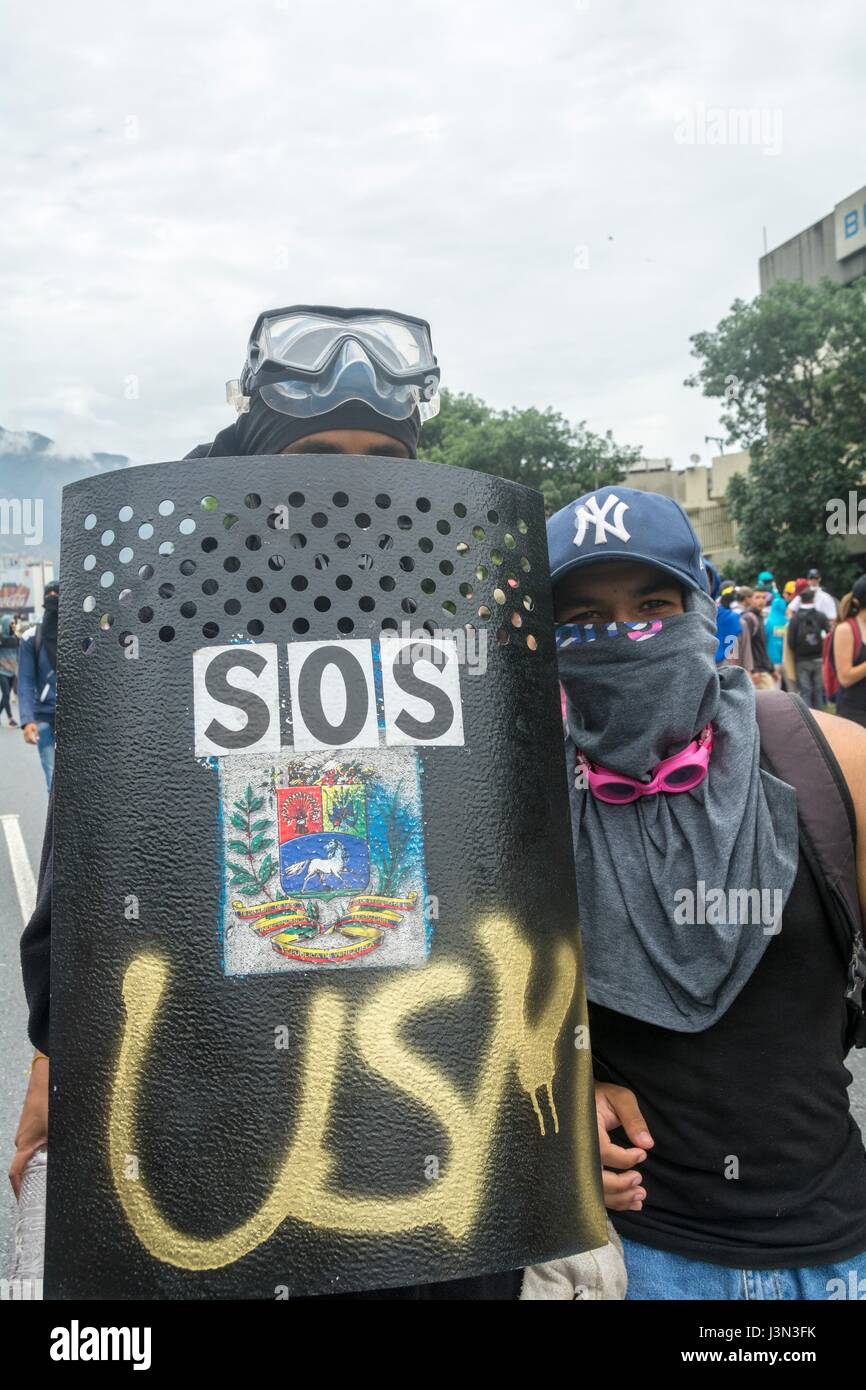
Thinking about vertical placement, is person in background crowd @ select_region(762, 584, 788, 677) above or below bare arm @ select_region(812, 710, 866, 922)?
above

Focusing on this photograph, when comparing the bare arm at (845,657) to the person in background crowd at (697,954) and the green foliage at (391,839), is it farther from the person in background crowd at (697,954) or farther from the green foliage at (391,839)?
the green foliage at (391,839)

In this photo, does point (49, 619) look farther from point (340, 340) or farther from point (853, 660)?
point (340, 340)

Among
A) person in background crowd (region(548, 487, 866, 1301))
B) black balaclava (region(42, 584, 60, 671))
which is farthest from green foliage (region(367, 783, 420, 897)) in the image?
black balaclava (region(42, 584, 60, 671))

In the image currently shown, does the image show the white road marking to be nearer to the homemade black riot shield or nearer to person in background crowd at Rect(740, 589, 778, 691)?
the homemade black riot shield

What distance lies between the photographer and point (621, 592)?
67.4 inches

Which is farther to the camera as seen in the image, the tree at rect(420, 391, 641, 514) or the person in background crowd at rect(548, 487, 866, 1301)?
the tree at rect(420, 391, 641, 514)

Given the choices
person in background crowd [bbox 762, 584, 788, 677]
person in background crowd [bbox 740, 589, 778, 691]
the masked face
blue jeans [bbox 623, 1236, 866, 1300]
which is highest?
person in background crowd [bbox 762, 584, 788, 677]

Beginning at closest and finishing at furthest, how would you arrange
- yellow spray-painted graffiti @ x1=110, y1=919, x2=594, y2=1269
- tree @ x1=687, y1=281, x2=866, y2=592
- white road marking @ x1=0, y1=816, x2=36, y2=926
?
yellow spray-painted graffiti @ x1=110, y1=919, x2=594, y2=1269 < white road marking @ x1=0, y1=816, x2=36, y2=926 < tree @ x1=687, y1=281, x2=866, y2=592

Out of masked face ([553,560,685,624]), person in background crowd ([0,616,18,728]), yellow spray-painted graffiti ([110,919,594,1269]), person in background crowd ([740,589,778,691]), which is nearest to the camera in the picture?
yellow spray-painted graffiti ([110,919,594,1269])

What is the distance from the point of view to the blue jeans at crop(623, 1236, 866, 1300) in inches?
62.3

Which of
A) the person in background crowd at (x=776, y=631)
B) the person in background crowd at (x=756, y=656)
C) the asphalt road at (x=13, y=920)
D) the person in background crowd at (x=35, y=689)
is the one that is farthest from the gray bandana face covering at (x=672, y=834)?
the person in background crowd at (x=776, y=631)

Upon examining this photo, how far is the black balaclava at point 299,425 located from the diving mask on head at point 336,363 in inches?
0.4

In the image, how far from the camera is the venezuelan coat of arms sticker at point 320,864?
3.59 feet
